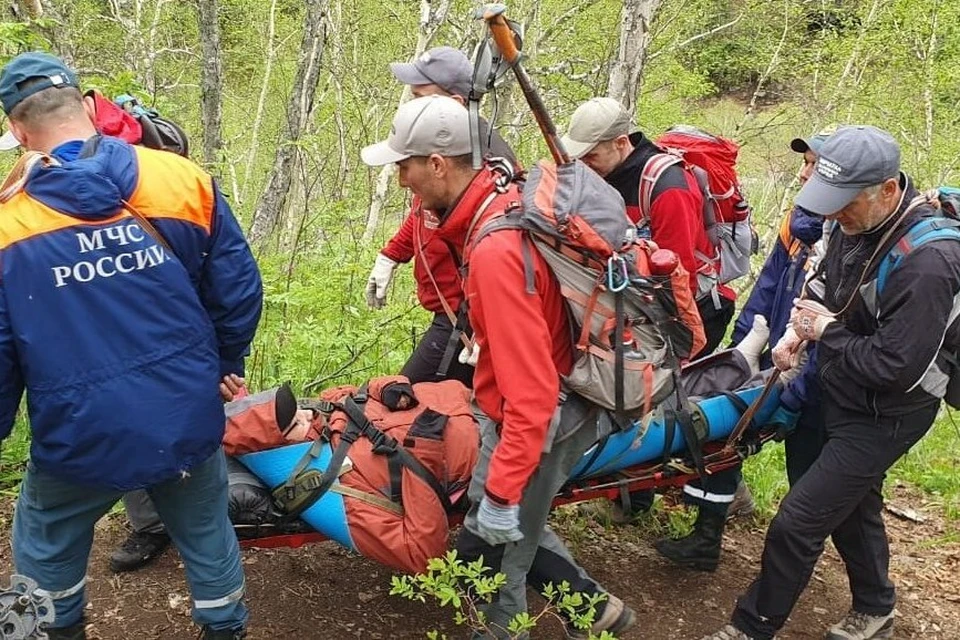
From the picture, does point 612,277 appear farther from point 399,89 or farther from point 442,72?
point 399,89

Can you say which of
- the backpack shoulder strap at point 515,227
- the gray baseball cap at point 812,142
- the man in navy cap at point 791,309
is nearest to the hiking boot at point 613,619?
the man in navy cap at point 791,309

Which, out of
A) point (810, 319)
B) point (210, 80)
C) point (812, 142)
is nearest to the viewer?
point (810, 319)

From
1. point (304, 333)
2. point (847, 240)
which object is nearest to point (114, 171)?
point (304, 333)

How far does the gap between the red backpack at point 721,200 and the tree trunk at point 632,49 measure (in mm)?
954

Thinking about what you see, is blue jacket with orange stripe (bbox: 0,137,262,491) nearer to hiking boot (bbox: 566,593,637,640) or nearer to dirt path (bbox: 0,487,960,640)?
dirt path (bbox: 0,487,960,640)

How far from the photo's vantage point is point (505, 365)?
7.84ft

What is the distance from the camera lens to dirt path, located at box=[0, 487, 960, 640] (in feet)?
11.0

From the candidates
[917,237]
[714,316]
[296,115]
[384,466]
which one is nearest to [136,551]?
[384,466]

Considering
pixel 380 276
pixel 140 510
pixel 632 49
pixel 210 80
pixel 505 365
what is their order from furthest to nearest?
pixel 210 80
pixel 632 49
pixel 380 276
pixel 140 510
pixel 505 365

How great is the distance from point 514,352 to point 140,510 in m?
2.09

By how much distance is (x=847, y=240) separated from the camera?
10.2 ft

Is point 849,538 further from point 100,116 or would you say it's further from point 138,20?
point 138,20

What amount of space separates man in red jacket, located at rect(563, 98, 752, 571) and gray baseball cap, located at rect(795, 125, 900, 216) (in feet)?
3.66

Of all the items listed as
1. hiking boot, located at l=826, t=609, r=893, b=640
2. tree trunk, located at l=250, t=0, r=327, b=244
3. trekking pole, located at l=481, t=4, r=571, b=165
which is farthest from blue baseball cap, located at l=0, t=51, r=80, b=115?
tree trunk, located at l=250, t=0, r=327, b=244
